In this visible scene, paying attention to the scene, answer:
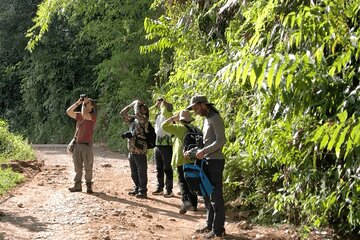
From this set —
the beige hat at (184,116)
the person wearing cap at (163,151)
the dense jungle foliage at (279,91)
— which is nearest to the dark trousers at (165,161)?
the person wearing cap at (163,151)

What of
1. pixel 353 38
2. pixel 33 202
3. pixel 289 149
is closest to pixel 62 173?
pixel 33 202

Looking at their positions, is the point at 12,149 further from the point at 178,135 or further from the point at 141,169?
the point at 178,135

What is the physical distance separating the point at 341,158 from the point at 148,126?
449 centimetres

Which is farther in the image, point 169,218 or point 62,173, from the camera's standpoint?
point 62,173

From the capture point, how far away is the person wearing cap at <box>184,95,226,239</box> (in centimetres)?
625

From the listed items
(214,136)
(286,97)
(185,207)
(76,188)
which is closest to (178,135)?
(185,207)

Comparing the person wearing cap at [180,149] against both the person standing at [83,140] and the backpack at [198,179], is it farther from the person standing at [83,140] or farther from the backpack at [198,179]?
the person standing at [83,140]

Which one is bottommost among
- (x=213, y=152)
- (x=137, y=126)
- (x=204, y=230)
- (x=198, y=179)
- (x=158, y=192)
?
(x=204, y=230)

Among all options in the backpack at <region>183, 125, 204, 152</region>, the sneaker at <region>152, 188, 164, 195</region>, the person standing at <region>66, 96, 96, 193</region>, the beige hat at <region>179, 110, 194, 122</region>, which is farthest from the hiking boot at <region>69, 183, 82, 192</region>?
the backpack at <region>183, 125, 204, 152</region>

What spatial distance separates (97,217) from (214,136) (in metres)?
2.36

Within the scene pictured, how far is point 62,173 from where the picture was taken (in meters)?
13.3

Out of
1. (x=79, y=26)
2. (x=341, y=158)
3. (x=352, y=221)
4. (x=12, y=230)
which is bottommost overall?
(x=12, y=230)

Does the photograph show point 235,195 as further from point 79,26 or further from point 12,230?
point 79,26

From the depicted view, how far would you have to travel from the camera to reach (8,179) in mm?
10859
